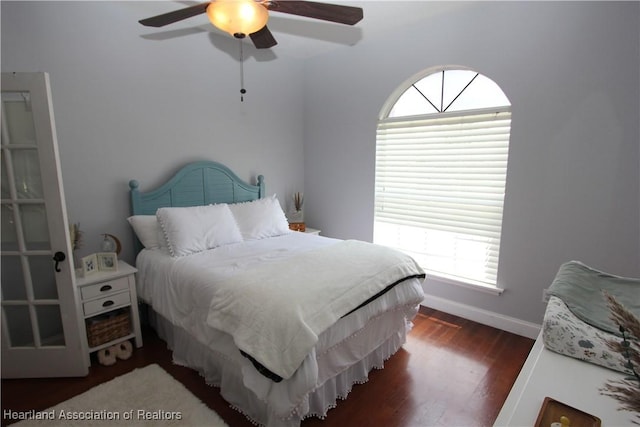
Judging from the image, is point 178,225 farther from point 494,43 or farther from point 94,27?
point 494,43

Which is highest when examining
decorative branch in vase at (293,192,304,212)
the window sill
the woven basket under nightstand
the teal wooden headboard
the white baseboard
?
the teal wooden headboard

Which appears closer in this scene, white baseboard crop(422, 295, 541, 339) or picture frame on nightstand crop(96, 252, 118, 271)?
picture frame on nightstand crop(96, 252, 118, 271)

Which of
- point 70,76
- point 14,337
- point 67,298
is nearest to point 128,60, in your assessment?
point 70,76

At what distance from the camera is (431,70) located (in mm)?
2996

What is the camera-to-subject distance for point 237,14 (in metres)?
1.64

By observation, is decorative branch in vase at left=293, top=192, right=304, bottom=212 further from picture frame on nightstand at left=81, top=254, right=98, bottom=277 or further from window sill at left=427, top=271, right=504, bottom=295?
picture frame on nightstand at left=81, top=254, right=98, bottom=277

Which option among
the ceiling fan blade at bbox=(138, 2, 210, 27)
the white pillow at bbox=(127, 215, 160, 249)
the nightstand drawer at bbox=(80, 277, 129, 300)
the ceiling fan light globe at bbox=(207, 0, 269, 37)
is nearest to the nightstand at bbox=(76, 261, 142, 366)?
the nightstand drawer at bbox=(80, 277, 129, 300)

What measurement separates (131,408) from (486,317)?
2.78 meters

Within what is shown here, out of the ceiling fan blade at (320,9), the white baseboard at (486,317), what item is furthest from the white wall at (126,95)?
the white baseboard at (486,317)

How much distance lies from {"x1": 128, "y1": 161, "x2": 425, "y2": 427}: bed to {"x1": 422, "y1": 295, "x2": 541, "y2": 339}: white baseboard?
79 cm

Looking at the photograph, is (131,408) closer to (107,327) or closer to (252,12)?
(107,327)

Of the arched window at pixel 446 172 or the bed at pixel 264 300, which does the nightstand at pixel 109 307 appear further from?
the arched window at pixel 446 172

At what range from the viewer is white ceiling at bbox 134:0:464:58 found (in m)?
2.63

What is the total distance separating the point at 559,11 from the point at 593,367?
8.01ft
